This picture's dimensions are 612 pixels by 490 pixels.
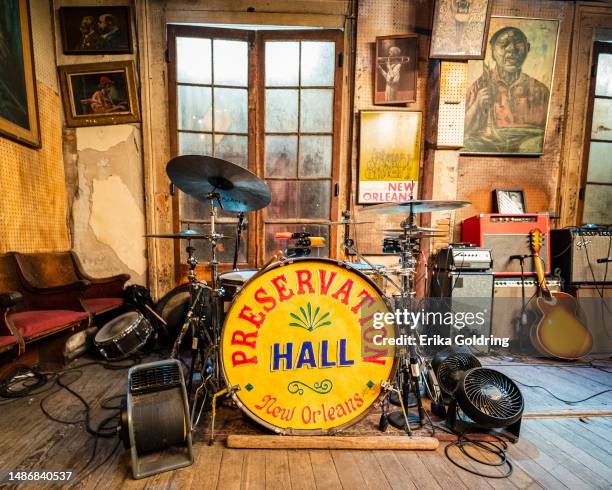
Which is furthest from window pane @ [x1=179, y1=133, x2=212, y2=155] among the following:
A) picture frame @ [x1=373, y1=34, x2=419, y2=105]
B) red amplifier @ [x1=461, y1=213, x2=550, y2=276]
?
red amplifier @ [x1=461, y1=213, x2=550, y2=276]

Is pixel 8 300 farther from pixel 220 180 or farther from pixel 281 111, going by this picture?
pixel 281 111

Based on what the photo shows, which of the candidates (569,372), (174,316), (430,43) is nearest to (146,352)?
(174,316)

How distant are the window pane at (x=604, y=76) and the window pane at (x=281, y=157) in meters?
3.97

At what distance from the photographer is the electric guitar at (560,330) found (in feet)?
9.39

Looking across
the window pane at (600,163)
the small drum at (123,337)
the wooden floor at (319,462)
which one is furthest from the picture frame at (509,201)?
the small drum at (123,337)

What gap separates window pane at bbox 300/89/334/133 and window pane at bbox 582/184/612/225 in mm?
3495

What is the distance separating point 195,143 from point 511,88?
3952 millimetres

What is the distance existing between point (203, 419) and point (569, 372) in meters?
3.18

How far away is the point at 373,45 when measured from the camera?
11.2 feet

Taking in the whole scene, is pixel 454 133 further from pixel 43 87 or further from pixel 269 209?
pixel 43 87

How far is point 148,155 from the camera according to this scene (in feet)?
11.2

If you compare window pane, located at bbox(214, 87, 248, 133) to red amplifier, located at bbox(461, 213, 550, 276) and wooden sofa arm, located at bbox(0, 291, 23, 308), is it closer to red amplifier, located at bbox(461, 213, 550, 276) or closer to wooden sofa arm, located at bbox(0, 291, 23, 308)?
wooden sofa arm, located at bbox(0, 291, 23, 308)

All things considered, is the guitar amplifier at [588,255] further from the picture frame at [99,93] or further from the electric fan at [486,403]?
the picture frame at [99,93]

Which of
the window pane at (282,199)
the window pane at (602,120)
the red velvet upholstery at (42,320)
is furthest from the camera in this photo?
the window pane at (602,120)
